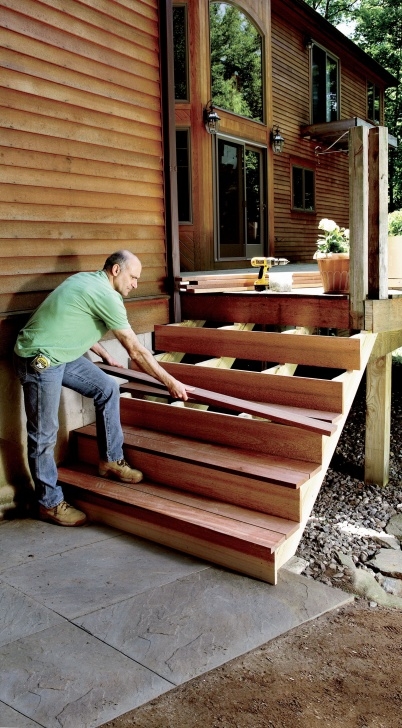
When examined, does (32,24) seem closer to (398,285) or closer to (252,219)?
(398,285)

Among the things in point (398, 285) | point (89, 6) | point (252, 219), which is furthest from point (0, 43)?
point (252, 219)

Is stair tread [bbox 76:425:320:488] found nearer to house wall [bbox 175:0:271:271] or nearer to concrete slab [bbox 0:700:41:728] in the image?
concrete slab [bbox 0:700:41:728]

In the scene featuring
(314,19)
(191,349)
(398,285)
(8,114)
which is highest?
(314,19)

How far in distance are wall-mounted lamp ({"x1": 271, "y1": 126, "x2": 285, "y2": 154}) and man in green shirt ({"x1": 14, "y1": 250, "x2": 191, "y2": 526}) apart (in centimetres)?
1077

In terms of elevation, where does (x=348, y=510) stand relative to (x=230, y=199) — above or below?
below

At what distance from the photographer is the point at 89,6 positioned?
491 centimetres

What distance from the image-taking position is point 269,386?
4.60m

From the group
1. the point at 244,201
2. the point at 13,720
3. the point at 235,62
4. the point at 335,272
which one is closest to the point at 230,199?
the point at 244,201

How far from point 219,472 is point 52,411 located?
114 centimetres

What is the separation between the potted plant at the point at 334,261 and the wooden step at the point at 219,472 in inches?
76.1

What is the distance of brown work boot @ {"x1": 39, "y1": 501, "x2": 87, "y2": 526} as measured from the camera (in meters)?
4.19

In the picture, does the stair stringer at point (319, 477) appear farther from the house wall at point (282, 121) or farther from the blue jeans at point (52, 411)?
the house wall at point (282, 121)

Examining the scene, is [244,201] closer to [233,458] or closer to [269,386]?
[269,386]

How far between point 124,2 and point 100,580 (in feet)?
15.1
